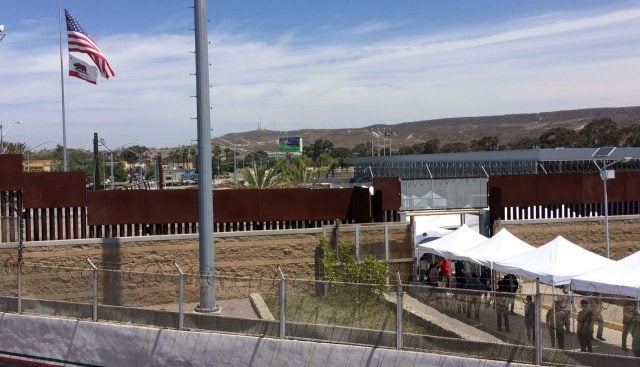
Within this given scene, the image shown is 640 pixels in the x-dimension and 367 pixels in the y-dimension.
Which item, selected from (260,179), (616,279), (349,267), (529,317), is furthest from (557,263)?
(260,179)

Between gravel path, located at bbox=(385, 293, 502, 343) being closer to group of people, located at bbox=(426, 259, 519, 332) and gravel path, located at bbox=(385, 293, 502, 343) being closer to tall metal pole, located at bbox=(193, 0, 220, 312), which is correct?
group of people, located at bbox=(426, 259, 519, 332)

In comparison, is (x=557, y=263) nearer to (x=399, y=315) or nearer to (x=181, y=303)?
(x=399, y=315)

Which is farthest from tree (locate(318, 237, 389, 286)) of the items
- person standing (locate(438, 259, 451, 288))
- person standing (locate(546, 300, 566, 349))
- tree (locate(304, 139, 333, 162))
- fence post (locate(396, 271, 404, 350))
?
tree (locate(304, 139, 333, 162))

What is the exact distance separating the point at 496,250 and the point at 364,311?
299 inches

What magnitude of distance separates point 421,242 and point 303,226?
3514 millimetres

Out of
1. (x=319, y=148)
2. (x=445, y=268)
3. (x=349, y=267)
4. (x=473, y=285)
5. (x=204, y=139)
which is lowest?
(x=473, y=285)

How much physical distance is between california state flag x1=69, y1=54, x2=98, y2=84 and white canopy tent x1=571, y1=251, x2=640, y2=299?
48.3 ft

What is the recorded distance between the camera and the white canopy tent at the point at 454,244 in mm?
19547

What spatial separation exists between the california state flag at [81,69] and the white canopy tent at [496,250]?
12.0 metres

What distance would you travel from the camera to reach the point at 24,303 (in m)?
15.0

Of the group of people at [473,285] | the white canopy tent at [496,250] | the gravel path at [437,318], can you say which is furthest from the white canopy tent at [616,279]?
the gravel path at [437,318]

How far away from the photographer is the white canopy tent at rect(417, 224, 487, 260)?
19.5m

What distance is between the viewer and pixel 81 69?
21.4 m

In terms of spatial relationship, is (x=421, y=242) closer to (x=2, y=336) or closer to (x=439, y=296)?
(x=439, y=296)
